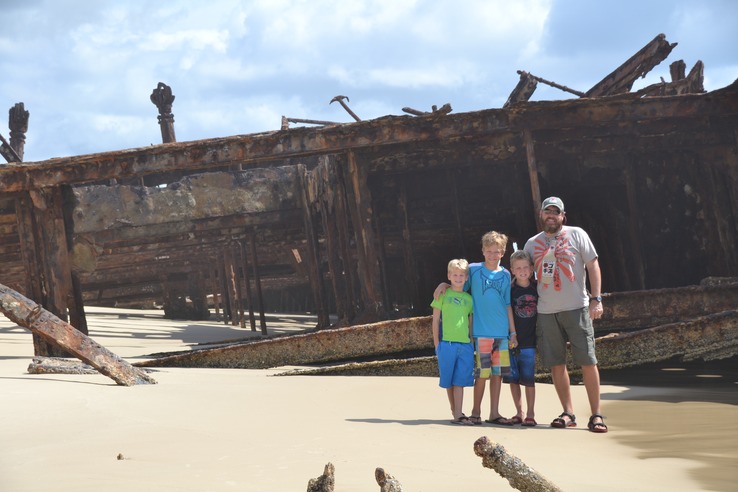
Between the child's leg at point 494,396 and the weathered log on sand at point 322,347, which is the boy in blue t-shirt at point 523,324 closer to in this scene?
the child's leg at point 494,396

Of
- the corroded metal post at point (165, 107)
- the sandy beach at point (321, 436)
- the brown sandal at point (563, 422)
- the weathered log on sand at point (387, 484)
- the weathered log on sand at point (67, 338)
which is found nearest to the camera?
the weathered log on sand at point (387, 484)

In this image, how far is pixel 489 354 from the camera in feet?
19.6

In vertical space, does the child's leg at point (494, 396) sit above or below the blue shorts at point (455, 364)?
below

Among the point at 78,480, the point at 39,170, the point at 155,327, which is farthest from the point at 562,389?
the point at 155,327

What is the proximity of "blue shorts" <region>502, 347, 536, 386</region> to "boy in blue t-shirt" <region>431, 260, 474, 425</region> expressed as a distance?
23cm

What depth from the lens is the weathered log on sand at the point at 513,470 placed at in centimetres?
301

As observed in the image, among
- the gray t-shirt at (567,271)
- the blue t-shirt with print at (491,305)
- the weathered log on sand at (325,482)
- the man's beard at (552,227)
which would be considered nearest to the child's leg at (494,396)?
the blue t-shirt with print at (491,305)

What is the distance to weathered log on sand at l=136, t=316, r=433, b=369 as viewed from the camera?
858cm

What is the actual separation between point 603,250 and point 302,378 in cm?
784

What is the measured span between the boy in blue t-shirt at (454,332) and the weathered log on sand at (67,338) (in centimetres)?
237

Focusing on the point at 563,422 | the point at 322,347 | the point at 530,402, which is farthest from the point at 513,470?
the point at 322,347

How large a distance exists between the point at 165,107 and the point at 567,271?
25.2 m

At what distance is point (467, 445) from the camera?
4.87 meters

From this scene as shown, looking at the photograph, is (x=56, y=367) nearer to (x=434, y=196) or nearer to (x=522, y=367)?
(x=522, y=367)
